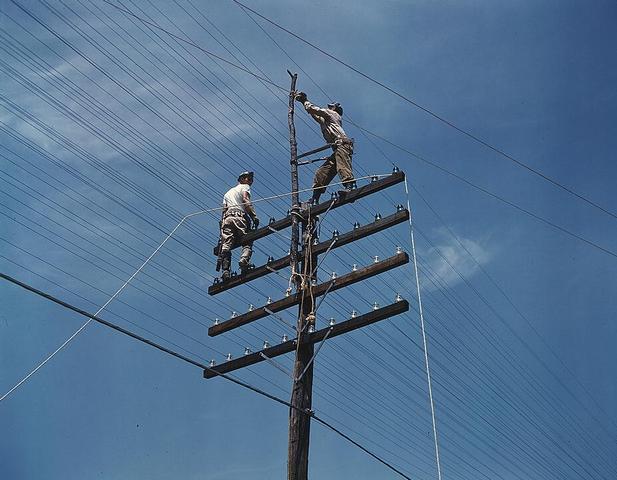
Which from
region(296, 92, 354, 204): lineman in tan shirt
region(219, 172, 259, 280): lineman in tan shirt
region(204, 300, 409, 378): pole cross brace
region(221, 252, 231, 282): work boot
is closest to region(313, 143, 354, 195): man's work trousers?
region(296, 92, 354, 204): lineman in tan shirt

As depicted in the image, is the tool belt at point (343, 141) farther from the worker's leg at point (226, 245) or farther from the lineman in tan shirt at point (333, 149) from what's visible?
the worker's leg at point (226, 245)

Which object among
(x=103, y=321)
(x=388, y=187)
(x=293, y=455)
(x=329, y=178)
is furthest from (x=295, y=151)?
(x=103, y=321)

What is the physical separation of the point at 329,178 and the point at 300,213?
0.78 meters

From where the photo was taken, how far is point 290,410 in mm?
10273

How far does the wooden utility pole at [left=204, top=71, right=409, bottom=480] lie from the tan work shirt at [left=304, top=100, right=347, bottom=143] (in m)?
0.25

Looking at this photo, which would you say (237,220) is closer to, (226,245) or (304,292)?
(226,245)

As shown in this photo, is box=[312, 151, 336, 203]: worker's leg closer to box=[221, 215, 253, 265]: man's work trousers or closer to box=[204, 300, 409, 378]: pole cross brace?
box=[221, 215, 253, 265]: man's work trousers

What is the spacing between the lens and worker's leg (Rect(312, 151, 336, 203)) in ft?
40.8

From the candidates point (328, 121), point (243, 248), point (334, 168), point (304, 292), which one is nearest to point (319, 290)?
point (304, 292)

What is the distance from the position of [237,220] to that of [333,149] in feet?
5.64

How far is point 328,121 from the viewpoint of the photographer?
1294 centimetres

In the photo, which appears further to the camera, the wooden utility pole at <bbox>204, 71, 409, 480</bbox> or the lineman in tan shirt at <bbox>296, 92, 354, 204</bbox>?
the lineman in tan shirt at <bbox>296, 92, 354, 204</bbox>

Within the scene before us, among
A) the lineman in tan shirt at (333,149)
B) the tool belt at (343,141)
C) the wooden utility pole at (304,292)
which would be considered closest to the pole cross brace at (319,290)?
the wooden utility pole at (304,292)

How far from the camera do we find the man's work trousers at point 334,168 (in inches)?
485
